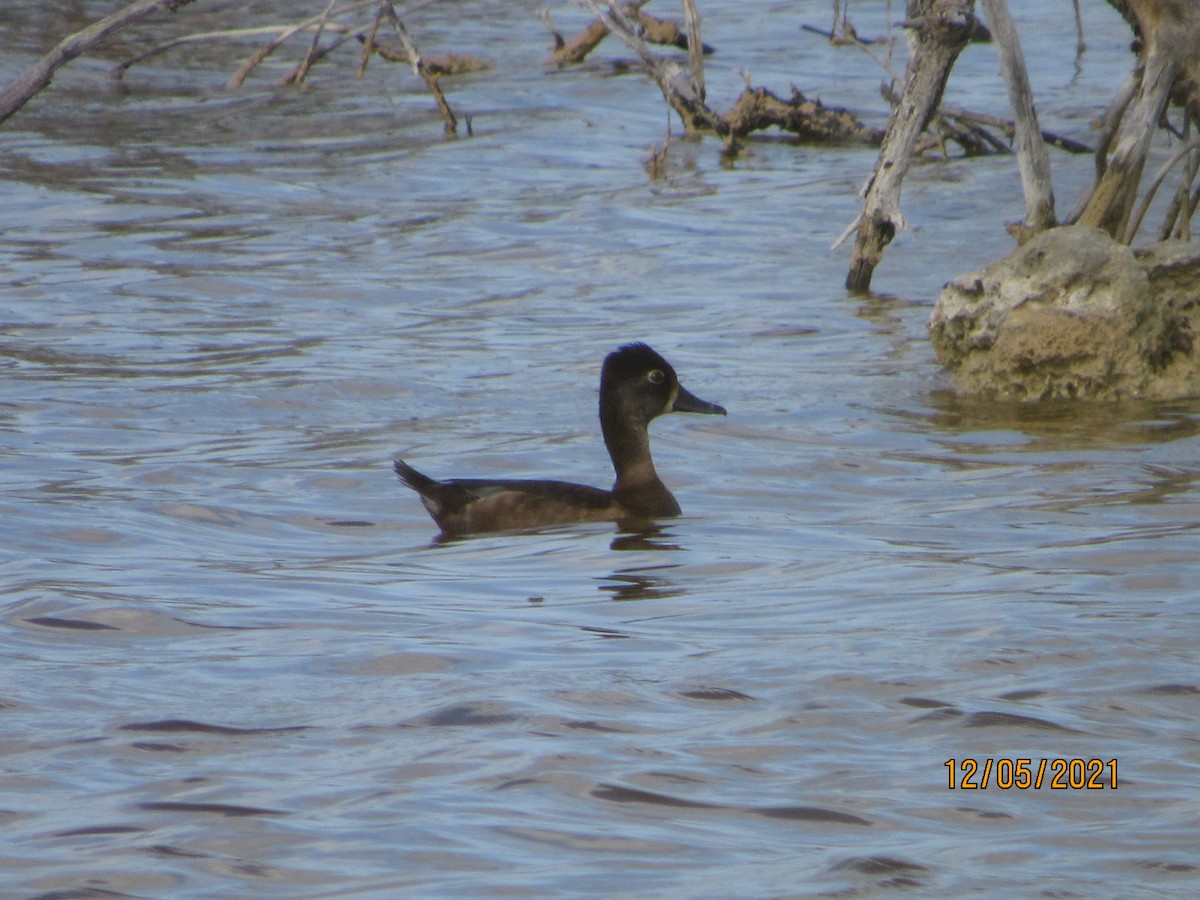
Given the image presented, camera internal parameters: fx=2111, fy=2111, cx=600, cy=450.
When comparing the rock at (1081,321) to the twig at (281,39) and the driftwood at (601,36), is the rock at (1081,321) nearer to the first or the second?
the twig at (281,39)

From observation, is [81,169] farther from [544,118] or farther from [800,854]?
[800,854]

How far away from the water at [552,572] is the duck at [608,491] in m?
0.11

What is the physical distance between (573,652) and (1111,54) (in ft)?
67.3

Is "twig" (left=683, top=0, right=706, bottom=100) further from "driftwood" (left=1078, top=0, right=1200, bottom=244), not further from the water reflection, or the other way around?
the water reflection


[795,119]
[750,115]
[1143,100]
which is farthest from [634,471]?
[795,119]

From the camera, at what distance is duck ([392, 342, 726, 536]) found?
808 centimetres

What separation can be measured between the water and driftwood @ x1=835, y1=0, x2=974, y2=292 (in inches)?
30.9

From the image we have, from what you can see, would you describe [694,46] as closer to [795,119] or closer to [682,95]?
[682,95]

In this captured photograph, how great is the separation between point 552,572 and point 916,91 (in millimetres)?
5268

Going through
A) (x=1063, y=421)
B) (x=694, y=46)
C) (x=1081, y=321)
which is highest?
(x=694, y=46)

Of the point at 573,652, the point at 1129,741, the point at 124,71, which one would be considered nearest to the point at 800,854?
the point at 1129,741

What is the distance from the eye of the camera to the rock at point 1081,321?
34.3ft

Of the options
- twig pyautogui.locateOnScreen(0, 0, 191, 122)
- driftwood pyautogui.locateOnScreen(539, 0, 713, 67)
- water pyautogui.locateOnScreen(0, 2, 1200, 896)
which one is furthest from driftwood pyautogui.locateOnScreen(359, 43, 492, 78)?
twig pyautogui.locateOnScreen(0, 0, 191, 122)
